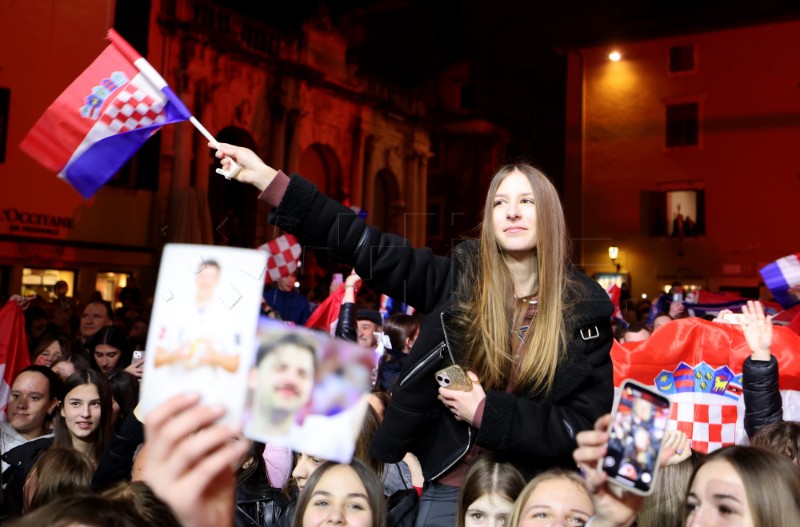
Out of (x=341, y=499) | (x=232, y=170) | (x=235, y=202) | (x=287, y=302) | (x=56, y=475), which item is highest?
(x=235, y=202)

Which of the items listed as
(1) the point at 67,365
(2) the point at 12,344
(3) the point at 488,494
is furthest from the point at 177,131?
(3) the point at 488,494

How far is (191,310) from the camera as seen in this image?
1463 mm

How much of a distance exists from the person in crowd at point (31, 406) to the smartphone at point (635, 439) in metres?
4.96

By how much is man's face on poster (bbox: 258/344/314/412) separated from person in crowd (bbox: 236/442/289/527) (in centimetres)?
282

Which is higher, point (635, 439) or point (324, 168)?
point (324, 168)

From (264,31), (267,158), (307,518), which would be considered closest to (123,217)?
(267,158)

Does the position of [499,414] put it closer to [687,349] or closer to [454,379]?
[454,379]

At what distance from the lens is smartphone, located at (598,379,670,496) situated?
1714 millimetres

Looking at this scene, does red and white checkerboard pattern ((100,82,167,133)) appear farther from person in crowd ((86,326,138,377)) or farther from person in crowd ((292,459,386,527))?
person in crowd ((86,326,138,377))

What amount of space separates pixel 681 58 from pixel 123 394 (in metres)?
27.1

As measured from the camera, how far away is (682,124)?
28.4 m

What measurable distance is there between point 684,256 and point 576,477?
26392 mm

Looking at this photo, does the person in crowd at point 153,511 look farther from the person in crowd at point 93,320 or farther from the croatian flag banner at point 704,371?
the person in crowd at point 93,320

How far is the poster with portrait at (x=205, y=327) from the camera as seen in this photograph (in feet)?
4.53
